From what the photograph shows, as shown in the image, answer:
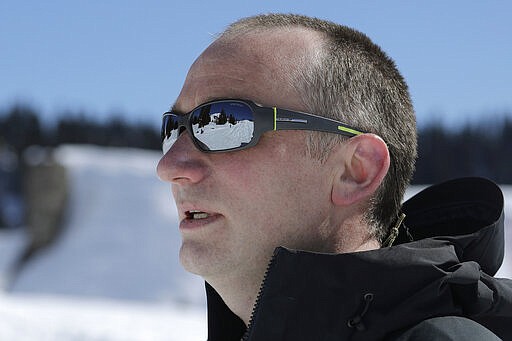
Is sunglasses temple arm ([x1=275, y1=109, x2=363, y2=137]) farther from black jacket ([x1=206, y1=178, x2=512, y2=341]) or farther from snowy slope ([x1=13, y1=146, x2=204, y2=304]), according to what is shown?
snowy slope ([x1=13, y1=146, x2=204, y2=304])

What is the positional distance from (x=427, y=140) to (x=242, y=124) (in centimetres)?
4416

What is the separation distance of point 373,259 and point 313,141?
1.25 feet

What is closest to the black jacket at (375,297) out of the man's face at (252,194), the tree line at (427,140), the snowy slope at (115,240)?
the man's face at (252,194)

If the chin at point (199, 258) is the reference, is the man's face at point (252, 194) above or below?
above

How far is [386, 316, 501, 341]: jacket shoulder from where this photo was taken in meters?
1.38

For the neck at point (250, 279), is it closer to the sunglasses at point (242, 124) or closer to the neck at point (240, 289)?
the neck at point (240, 289)

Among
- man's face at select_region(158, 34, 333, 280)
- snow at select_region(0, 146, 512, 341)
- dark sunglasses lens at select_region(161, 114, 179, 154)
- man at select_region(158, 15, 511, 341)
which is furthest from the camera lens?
snow at select_region(0, 146, 512, 341)

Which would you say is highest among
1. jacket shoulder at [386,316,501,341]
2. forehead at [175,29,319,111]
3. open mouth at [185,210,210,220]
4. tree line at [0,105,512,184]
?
forehead at [175,29,319,111]

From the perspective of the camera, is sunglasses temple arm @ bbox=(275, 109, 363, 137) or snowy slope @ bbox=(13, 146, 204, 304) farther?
snowy slope @ bbox=(13, 146, 204, 304)

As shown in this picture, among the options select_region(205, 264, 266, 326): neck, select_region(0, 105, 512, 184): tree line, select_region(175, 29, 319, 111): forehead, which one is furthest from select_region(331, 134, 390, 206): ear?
select_region(0, 105, 512, 184): tree line

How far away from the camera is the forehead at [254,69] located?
1786mm

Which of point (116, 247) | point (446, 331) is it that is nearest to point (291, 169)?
point (446, 331)

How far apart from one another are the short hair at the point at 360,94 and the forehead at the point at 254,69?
0.9 inches

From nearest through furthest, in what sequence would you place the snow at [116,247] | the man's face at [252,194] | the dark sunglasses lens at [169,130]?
the man's face at [252,194] → the dark sunglasses lens at [169,130] → the snow at [116,247]
